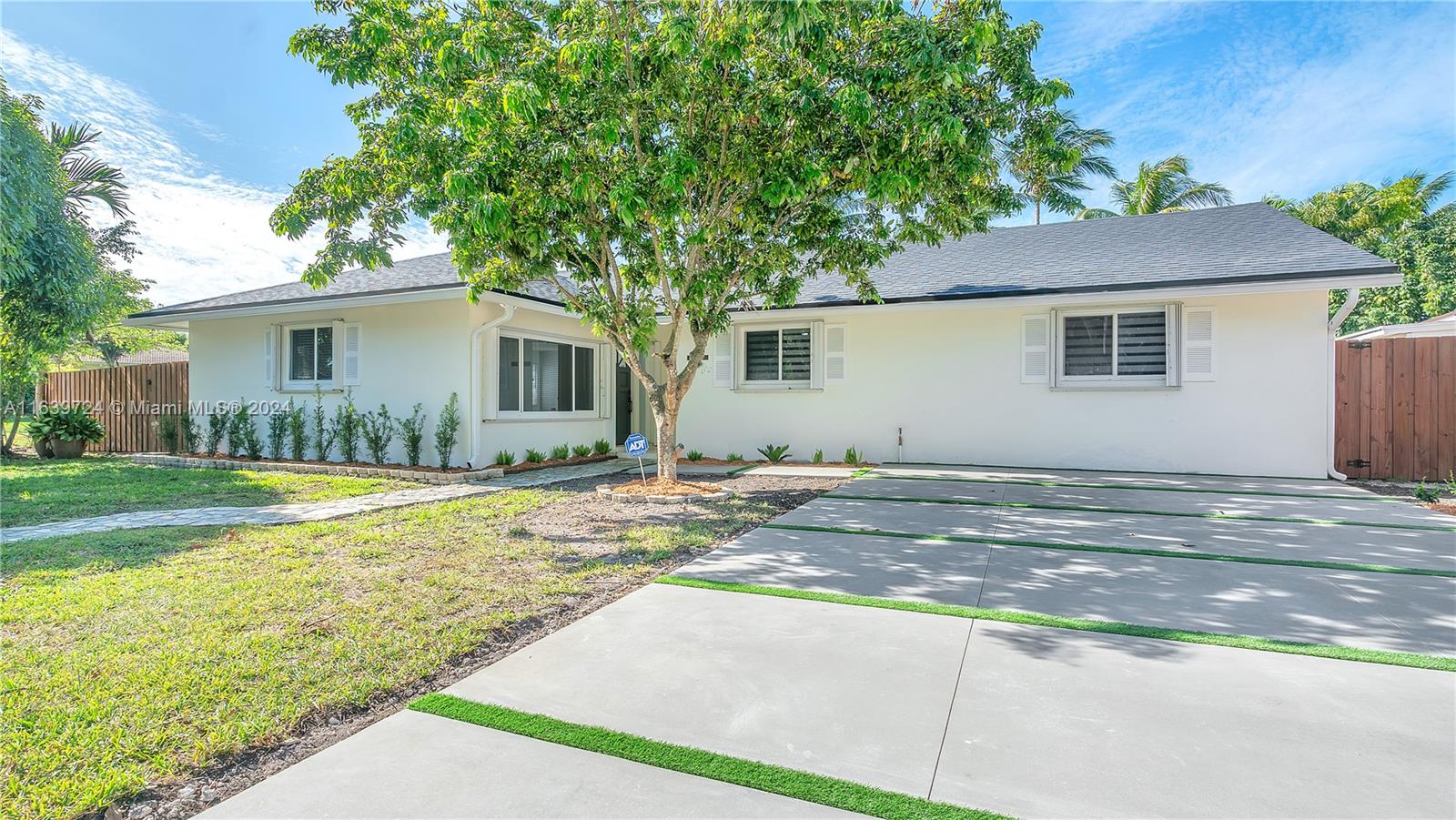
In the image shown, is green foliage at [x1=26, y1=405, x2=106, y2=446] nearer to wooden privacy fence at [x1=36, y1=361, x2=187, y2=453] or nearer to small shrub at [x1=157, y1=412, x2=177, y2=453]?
wooden privacy fence at [x1=36, y1=361, x2=187, y2=453]

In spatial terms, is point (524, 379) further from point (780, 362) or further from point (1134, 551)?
point (1134, 551)

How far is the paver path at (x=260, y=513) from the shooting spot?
5.70 metres

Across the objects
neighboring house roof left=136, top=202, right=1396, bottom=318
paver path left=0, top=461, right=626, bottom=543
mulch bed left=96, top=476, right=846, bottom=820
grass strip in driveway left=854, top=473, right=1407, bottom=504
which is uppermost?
neighboring house roof left=136, top=202, right=1396, bottom=318

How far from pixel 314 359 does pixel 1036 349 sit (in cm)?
1142

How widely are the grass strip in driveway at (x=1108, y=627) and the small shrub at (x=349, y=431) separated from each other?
26.3 feet

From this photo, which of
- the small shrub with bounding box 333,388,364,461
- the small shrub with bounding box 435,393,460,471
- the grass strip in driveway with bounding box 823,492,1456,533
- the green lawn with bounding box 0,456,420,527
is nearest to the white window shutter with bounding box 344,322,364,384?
the small shrub with bounding box 333,388,364,461

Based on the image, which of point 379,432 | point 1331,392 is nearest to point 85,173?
point 379,432

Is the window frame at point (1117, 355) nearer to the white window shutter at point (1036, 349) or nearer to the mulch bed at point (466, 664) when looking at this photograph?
the white window shutter at point (1036, 349)

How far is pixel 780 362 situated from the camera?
1145 centimetres

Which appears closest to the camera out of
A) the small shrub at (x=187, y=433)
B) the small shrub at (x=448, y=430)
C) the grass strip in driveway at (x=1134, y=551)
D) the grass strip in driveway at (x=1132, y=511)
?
the grass strip in driveway at (x=1134, y=551)

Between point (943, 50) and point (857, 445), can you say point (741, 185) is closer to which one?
point (943, 50)

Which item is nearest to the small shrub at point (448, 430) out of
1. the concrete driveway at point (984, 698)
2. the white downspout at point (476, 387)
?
the white downspout at point (476, 387)

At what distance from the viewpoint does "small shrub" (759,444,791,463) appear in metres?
11.2

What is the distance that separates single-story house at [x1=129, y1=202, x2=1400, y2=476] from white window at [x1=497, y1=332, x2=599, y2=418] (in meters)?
0.04
